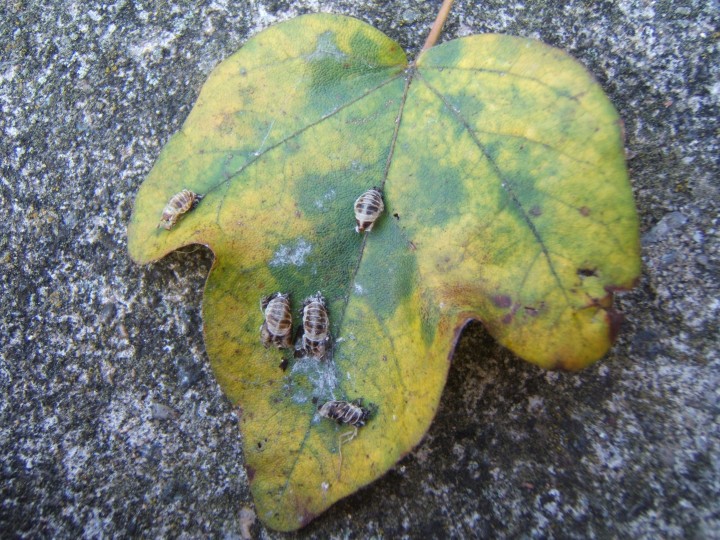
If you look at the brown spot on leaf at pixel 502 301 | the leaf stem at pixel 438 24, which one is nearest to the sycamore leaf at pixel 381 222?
the brown spot on leaf at pixel 502 301

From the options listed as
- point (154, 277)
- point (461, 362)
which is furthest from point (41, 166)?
point (461, 362)

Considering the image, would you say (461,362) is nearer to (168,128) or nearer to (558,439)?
(558,439)

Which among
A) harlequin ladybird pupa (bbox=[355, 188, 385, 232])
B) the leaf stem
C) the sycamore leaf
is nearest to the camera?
the sycamore leaf

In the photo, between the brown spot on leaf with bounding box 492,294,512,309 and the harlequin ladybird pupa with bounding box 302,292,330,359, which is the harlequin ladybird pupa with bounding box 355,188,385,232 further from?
the brown spot on leaf with bounding box 492,294,512,309

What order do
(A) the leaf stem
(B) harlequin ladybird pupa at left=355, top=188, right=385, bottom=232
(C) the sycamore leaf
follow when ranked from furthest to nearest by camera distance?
(A) the leaf stem
(B) harlequin ladybird pupa at left=355, top=188, right=385, bottom=232
(C) the sycamore leaf

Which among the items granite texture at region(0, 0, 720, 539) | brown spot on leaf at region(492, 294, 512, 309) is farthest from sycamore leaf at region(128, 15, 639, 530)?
granite texture at region(0, 0, 720, 539)

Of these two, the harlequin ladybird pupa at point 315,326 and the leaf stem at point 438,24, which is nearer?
the harlequin ladybird pupa at point 315,326

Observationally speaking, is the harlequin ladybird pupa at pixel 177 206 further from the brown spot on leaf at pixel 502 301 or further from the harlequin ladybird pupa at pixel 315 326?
the brown spot on leaf at pixel 502 301
